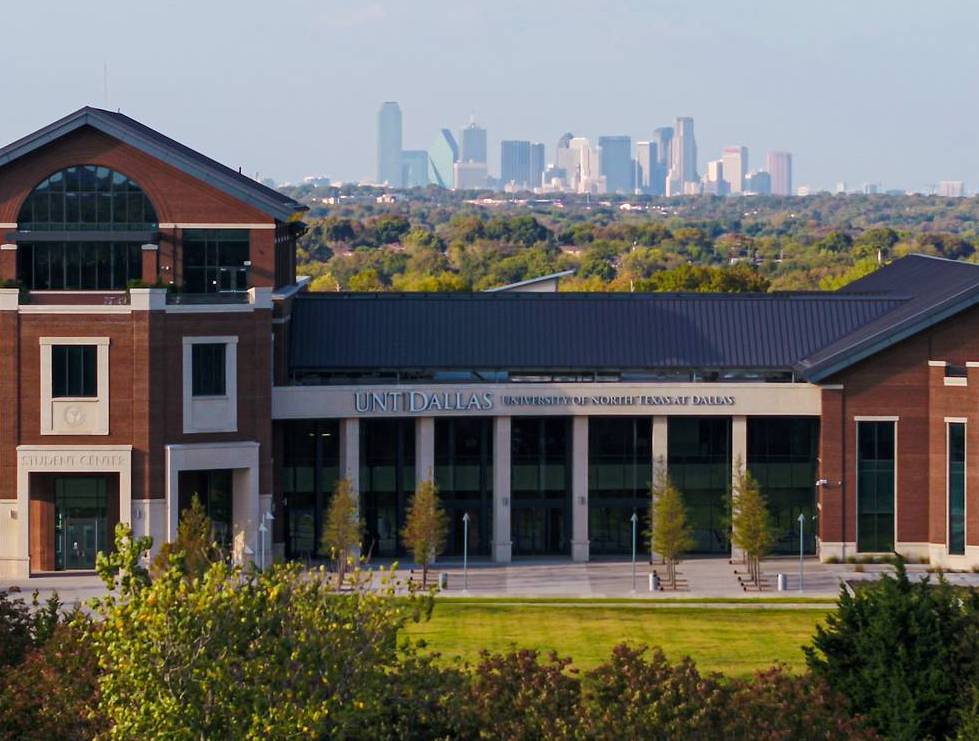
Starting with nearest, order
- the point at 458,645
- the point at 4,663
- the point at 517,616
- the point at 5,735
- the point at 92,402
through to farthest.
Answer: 1. the point at 5,735
2. the point at 4,663
3. the point at 458,645
4. the point at 517,616
5. the point at 92,402

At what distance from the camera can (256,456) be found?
8219cm

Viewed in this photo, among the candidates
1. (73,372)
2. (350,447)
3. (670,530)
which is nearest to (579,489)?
(670,530)

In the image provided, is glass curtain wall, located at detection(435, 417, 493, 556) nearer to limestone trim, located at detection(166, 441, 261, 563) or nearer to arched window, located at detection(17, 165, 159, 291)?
limestone trim, located at detection(166, 441, 261, 563)

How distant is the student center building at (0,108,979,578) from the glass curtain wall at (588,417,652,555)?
0.30 ft

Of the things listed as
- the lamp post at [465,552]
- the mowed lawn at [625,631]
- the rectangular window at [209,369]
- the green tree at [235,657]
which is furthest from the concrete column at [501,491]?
the green tree at [235,657]

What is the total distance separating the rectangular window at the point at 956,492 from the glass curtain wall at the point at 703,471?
9.12m

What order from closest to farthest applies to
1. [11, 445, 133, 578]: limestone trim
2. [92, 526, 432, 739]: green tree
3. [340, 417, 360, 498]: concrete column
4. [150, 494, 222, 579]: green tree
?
[92, 526, 432, 739]: green tree < [150, 494, 222, 579]: green tree < [11, 445, 133, 578]: limestone trim < [340, 417, 360, 498]: concrete column

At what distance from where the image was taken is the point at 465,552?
8075 cm

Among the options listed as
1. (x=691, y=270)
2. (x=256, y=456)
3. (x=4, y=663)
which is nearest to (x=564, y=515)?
(x=256, y=456)

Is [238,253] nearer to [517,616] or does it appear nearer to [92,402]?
[92,402]

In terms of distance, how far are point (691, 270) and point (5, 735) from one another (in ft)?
387

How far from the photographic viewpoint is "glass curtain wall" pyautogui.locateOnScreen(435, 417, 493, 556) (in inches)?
3413

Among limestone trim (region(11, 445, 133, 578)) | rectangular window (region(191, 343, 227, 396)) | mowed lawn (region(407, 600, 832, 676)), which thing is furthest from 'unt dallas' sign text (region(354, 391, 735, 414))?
mowed lawn (region(407, 600, 832, 676))

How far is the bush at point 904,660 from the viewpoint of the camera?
48.5m
